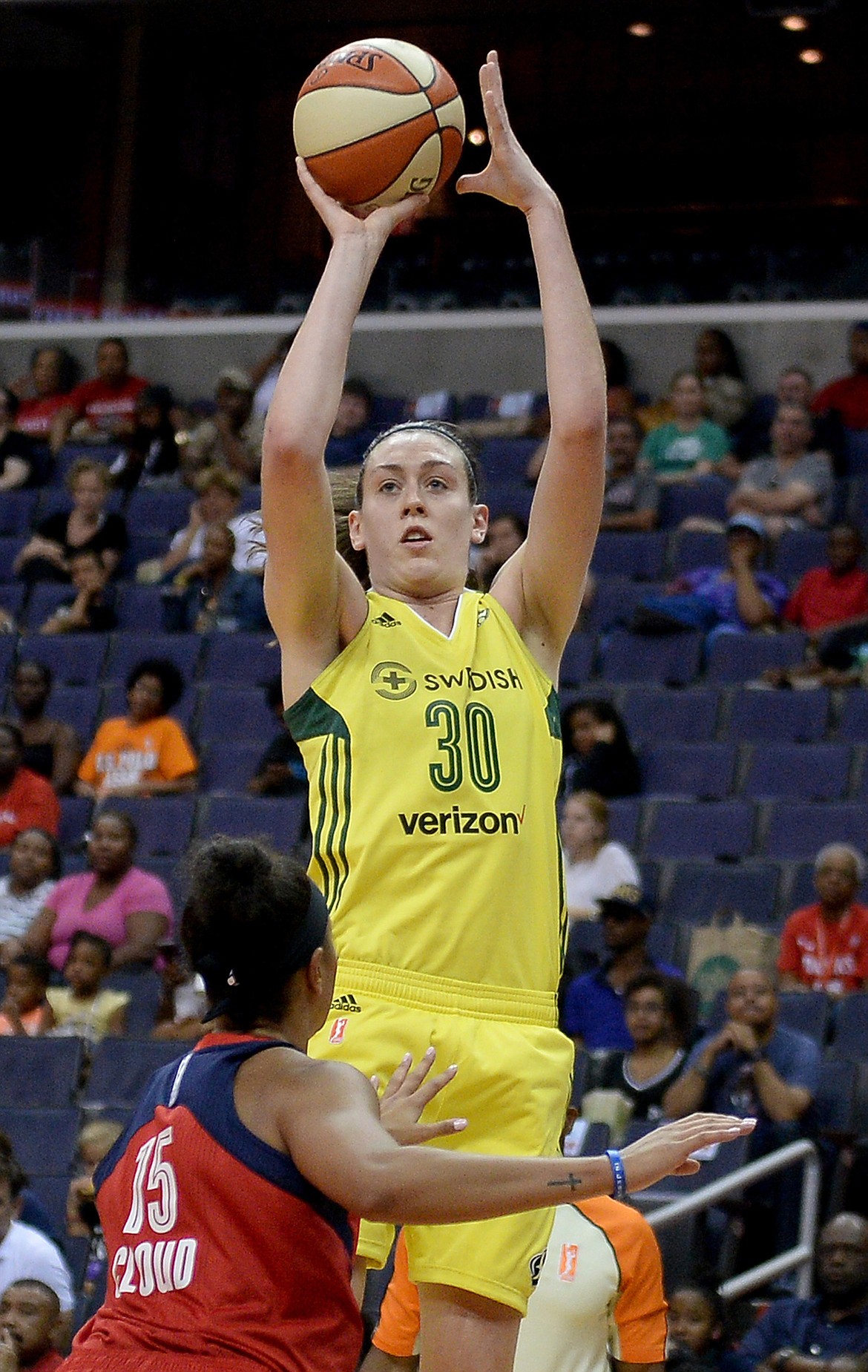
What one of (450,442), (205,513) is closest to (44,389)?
(205,513)

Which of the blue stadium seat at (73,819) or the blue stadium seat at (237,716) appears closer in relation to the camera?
the blue stadium seat at (73,819)

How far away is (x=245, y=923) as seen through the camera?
299cm

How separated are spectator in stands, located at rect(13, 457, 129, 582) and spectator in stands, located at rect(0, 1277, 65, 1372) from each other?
6722 millimetres

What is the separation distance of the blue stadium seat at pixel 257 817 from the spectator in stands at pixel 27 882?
2.33 feet

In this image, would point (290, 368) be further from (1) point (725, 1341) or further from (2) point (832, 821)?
(2) point (832, 821)

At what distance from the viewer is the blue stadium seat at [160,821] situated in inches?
392

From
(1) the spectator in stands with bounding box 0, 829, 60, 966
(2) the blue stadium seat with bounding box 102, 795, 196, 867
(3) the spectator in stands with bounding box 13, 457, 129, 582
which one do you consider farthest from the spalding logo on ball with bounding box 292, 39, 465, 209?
(3) the spectator in stands with bounding box 13, 457, 129, 582

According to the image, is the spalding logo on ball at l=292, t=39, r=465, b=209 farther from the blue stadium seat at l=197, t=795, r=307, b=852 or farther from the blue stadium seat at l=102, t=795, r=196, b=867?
the blue stadium seat at l=102, t=795, r=196, b=867

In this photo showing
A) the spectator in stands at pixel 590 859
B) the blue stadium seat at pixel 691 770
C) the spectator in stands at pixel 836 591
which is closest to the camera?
the spectator in stands at pixel 590 859

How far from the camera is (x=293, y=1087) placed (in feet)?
9.57

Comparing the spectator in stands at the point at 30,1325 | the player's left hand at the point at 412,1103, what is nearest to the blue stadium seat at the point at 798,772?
the spectator in stands at the point at 30,1325

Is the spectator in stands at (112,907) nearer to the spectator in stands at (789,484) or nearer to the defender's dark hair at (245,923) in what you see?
the spectator in stands at (789,484)

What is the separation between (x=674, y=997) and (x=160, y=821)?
332 cm

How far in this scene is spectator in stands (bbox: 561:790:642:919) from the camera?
873 cm
